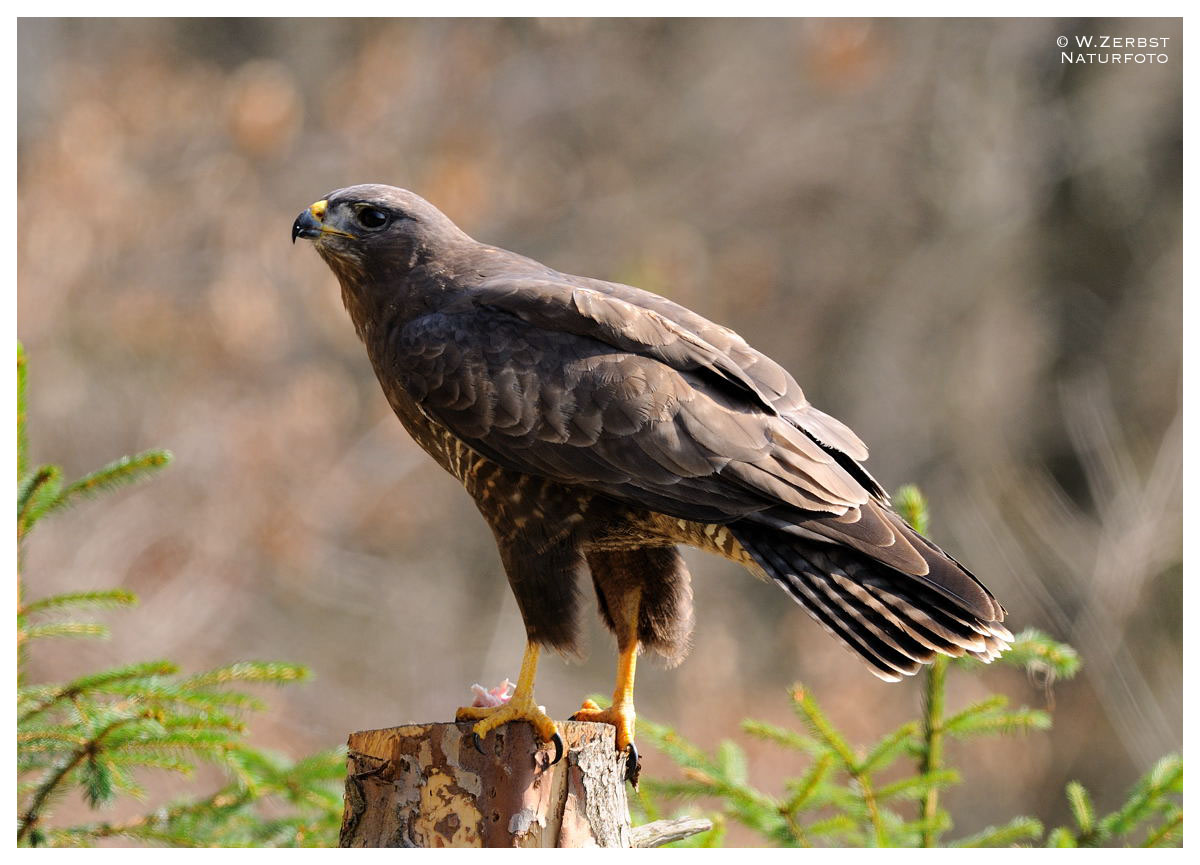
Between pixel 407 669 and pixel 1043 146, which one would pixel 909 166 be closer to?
pixel 1043 146

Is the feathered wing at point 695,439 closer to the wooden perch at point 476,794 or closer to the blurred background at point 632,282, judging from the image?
the wooden perch at point 476,794


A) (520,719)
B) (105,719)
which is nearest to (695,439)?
(520,719)

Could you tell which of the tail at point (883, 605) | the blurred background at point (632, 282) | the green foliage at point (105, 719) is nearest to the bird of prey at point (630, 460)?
the tail at point (883, 605)

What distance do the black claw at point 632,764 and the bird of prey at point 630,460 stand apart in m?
0.01

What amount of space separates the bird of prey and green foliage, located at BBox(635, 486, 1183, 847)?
0.39 m

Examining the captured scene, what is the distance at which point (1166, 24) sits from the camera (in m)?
9.27

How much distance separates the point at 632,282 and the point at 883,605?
735 cm

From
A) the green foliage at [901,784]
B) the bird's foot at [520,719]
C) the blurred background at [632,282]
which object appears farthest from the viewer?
the blurred background at [632,282]

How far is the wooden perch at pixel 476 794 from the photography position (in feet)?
10.0

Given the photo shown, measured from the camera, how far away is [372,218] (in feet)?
12.8

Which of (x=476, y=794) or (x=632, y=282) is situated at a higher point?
(x=632, y=282)

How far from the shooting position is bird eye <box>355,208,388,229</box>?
3.90 m

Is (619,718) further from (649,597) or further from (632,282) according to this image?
(632,282)

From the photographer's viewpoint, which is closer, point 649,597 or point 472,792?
point 472,792
